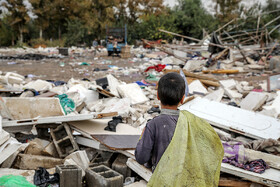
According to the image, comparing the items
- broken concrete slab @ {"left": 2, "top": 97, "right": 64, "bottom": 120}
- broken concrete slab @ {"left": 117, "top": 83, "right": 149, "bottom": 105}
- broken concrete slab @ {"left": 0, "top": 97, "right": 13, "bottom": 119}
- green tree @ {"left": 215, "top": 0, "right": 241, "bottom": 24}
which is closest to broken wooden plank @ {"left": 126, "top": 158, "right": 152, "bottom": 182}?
broken concrete slab @ {"left": 2, "top": 97, "right": 64, "bottom": 120}

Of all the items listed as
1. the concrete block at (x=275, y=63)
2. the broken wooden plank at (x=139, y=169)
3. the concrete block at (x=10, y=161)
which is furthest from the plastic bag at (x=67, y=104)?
the concrete block at (x=275, y=63)

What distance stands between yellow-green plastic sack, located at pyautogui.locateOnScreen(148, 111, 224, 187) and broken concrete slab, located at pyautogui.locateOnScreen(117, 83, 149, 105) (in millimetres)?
4311

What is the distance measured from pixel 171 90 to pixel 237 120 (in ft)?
9.46

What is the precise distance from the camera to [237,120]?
13.6 ft

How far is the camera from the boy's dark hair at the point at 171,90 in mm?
1589

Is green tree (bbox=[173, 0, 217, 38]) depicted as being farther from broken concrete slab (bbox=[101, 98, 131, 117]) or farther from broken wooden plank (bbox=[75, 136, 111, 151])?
broken wooden plank (bbox=[75, 136, 111, 151])

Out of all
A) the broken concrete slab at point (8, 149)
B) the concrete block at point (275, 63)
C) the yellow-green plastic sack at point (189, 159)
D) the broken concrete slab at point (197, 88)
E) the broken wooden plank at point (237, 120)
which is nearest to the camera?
the yellow-green plastic sack at point (189, 159)

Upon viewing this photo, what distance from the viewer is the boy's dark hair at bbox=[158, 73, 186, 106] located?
1.59 m

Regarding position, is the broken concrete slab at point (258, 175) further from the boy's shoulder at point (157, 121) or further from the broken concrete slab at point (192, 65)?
the broken concrete slab at point (192, 65)

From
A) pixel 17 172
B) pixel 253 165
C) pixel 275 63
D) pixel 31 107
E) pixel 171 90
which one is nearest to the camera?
pixel 171 90

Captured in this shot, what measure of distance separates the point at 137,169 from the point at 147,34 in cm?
2596

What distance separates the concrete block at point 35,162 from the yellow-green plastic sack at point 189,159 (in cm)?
202

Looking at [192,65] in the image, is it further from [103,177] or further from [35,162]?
[103,177]

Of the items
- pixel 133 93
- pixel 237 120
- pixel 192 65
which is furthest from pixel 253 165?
pixel 192 65
